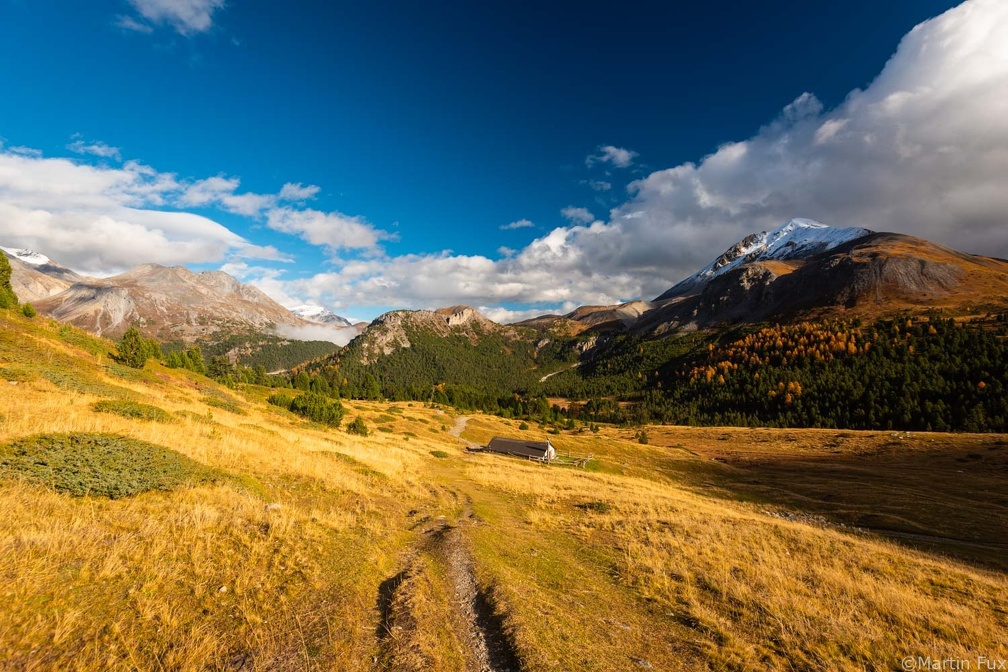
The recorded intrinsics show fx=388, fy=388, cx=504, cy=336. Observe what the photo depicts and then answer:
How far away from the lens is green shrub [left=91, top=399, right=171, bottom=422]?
56.1 feet

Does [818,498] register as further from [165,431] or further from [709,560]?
[165,431]

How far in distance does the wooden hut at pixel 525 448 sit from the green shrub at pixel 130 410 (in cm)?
5490

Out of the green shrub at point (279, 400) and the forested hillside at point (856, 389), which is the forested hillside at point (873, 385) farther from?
the green shrub at point (279, 400)

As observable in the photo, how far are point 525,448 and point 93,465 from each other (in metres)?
63.1

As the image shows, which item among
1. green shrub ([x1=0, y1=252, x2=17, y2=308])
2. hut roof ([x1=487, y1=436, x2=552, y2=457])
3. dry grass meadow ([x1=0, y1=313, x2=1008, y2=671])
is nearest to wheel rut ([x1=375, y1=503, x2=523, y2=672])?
dry grass meadow ([x1=0, y1=313, x2=1008, y2=671])

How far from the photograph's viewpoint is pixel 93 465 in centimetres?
1010

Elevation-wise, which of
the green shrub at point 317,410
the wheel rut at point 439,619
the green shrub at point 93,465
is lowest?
the green shrub at point 317,410

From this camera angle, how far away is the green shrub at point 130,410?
17.1 metres

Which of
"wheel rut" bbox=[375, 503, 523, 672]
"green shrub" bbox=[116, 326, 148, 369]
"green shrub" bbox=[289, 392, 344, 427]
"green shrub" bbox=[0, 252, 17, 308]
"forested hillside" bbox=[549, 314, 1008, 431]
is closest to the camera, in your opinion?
"wheel rut" bbox=[375, 503, 523, 672]

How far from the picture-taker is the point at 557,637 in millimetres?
7727

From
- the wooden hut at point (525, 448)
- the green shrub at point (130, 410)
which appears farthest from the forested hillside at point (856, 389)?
the green shrub at point (130, 410)

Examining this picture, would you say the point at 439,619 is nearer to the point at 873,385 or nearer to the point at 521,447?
the point at 521,447

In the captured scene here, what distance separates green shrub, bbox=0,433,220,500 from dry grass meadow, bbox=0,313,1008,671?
1.02 feet

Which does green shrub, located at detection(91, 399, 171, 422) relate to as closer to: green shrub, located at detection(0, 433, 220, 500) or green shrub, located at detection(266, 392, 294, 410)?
green shrub, located at detection(0, 433, 220, 500)
